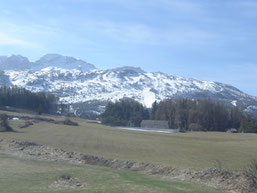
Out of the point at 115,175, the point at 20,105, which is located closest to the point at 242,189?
the point at 115,175

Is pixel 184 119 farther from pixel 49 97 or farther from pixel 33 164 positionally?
pixel 33 164

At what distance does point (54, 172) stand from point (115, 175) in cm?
450

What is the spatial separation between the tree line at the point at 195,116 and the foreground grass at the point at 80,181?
95192 mm

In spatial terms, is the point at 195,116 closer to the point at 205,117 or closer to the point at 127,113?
the point at 205,117

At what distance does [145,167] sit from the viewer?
103 ft

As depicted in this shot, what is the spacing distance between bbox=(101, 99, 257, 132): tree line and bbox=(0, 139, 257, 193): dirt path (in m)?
85.7

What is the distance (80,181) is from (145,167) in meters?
9.58

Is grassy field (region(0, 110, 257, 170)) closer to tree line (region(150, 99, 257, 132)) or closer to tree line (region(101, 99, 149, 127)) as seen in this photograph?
tree line (region(150, 99, 257, 132))

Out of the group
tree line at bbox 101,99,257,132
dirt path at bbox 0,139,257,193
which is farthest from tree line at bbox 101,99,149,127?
dirt path at bbox 0,139,257,193

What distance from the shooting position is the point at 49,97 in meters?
164

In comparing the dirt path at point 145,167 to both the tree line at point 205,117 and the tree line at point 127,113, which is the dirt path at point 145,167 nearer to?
the tree line at point 205,117

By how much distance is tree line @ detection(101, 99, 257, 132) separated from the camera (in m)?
123

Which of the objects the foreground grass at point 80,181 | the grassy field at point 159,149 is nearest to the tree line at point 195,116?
the grassy field at point 159,149

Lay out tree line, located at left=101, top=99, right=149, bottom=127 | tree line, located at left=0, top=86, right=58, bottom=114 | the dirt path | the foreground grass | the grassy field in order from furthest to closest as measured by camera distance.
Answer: tree line, located at left=0, top=86, right=58, bottom=114, tree line, located at left=101, top=99, right=149, bottom=127, the grassy field, the dirt path, the foreground grass
